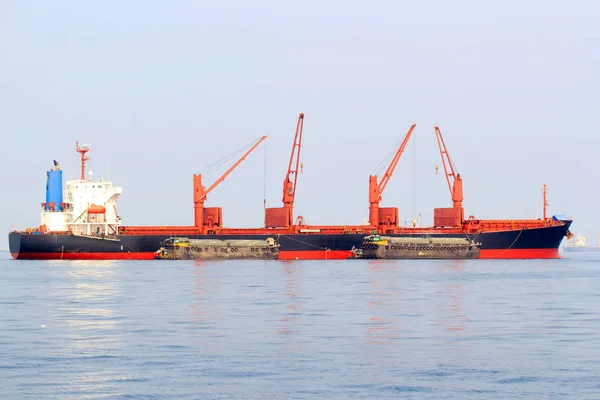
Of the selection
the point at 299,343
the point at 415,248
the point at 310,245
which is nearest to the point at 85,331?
the point at 299,343

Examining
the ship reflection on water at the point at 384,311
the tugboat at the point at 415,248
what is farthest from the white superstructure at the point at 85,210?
the ship reflection on water at the point at 384,311

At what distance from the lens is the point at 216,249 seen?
11675 cm

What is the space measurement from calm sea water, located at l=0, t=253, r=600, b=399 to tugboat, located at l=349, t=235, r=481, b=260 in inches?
2237

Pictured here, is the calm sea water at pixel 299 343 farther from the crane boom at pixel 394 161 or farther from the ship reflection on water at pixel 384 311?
the crane boom at pixel 394 161

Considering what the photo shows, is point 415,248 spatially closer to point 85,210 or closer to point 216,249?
point 216,249

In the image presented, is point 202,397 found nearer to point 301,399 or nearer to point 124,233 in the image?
point 301,399

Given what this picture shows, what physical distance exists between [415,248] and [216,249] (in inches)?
968

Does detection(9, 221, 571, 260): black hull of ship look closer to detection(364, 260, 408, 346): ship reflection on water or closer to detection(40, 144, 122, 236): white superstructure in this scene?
detection(40, 144, 122, 236): white superstructure

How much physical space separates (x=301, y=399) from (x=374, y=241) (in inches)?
3706

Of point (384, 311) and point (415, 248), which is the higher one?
point (415, 248)

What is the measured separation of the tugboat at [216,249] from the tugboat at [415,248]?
1141 centimetres

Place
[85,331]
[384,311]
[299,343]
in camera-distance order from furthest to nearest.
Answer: [384,311]
[85,331]
[299,343]

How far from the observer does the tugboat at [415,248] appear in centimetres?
11788

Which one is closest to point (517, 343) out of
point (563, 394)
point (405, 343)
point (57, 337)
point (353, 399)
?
point (405, 343)
